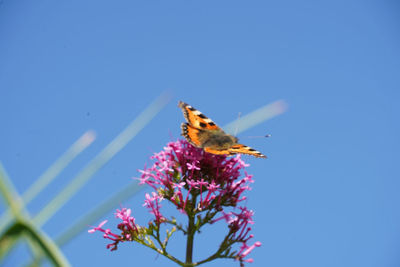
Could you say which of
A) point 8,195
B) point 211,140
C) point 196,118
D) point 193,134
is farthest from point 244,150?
point 8,195

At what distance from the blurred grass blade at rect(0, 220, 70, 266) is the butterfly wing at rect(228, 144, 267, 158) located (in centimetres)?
296

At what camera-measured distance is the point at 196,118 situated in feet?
18.4

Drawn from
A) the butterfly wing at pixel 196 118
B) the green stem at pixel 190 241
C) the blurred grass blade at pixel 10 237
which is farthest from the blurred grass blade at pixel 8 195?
the butterfly wing at pixel 196 118

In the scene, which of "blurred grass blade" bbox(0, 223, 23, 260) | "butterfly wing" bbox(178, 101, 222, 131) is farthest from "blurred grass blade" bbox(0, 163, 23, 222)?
"butterfly wing" bbox(178, 101, 222, 131)

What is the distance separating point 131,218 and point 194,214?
774 mm

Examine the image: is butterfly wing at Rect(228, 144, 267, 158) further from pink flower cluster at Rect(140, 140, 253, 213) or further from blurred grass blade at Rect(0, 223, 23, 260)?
blurred grass blade at Rect(0, 223, 23, 260)

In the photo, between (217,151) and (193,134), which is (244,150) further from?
(193,134)

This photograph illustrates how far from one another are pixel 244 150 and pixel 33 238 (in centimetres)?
329

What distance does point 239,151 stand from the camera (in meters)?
4.49

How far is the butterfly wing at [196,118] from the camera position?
5.51 m

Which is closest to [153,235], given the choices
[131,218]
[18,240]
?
[131,218]

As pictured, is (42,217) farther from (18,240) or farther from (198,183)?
(198,183)

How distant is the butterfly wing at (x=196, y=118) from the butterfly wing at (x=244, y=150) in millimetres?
880

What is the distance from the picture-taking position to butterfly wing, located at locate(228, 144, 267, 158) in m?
4.47
